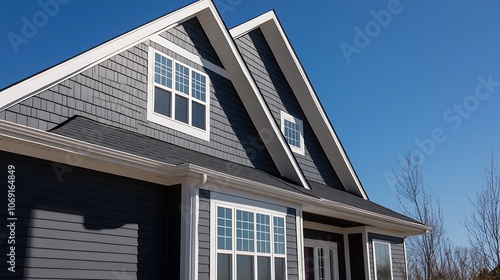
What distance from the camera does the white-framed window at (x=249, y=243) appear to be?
8.88 meters

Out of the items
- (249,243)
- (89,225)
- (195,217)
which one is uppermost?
(195,217)

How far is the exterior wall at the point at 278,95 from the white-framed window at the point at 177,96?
315 centimetres

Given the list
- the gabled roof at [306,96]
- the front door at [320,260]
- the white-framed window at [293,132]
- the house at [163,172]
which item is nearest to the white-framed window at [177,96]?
the house at [163,172]

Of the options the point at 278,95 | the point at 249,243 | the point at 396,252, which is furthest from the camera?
the point at 396,252

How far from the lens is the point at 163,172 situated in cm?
827

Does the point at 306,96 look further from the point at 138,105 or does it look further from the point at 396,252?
the point at 138,105

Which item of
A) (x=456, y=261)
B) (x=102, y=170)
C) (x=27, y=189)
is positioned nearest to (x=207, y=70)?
(x=102, y=170)

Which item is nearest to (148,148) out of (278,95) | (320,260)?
(278,95)

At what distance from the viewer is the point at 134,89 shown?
961 centimetres

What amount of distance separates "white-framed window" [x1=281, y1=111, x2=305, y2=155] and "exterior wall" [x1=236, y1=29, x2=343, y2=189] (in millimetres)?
158

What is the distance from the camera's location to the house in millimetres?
6926

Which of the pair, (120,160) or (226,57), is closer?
(120,160)

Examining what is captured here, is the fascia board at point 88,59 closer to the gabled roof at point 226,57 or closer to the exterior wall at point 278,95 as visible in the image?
the gabled roof at point 226,57

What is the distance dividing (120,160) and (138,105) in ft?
7.43
